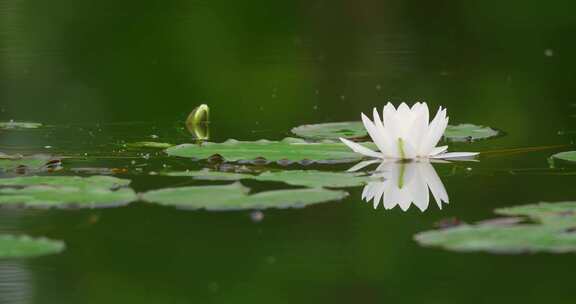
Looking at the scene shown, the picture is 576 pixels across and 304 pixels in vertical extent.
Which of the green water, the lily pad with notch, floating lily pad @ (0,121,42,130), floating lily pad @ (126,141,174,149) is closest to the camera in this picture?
the green water

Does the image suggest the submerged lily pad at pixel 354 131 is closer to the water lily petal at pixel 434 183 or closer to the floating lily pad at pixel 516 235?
the water lily petal at pixel 434 183

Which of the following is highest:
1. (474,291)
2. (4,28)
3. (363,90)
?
(4,28)

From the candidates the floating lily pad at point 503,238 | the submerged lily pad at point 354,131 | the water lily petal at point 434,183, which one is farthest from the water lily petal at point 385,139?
the floating lily pad at point 503,238

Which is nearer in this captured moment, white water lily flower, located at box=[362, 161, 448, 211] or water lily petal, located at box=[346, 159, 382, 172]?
white water lily flower, located at box=[362, 161, 448, 211]

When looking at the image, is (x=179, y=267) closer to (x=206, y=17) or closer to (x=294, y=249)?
(x=294, y=249)

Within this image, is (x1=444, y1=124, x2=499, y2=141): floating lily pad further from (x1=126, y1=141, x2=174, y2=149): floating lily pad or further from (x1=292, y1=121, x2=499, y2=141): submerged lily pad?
(x1=126, y1=141, x2=174, y2=149): floating lily pad

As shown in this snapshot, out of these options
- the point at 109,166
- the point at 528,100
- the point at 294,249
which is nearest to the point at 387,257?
the point at 294,249

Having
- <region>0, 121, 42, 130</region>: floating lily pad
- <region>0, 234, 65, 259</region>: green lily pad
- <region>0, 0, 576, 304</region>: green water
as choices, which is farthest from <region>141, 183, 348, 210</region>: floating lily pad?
<region>0, 121, 42, 130</region>: floating lily pad
